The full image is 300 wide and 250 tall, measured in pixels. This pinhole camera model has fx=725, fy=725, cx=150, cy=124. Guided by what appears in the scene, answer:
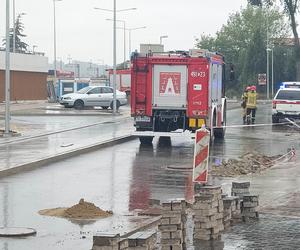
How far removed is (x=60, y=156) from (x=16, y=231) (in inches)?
369

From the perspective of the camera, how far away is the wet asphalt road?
9680mm

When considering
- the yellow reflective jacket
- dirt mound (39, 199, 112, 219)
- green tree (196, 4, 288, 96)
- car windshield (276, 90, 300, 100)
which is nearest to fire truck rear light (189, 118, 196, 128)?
dirt mound (39, 199, 112, 219)

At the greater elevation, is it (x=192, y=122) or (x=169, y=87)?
(x=169, y=87)

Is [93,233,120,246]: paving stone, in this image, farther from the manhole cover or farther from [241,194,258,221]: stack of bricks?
[241,194,258,221]: stack of bricks

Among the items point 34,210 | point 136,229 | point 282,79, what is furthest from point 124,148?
point 282,79

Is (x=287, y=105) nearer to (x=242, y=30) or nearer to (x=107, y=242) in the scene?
(x=107, y=242)

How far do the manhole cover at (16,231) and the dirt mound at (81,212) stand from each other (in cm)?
109

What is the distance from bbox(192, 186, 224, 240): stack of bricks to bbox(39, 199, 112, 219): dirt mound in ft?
6.69

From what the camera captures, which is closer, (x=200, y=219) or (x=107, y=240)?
(x=107, y=240)

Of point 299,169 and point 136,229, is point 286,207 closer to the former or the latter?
point 136,229

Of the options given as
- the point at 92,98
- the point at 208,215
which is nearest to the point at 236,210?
the point at 208,215

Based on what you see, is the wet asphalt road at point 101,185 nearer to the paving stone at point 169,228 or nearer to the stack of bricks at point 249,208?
the paving stone at point 169,228

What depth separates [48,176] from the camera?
51.2 ft

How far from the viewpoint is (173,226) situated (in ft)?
27.7
